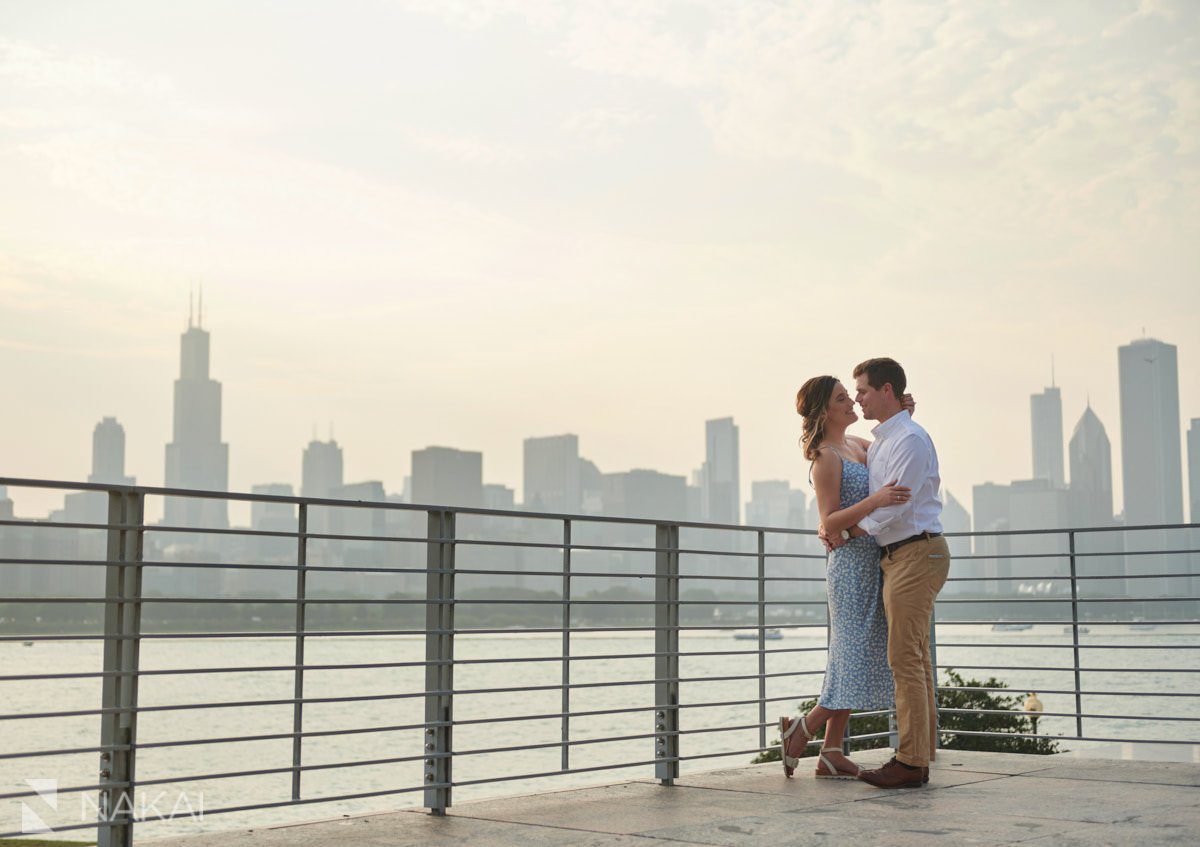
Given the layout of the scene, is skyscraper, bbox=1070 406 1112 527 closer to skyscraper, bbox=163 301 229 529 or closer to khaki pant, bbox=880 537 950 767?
skyscraper, bbox=163 301 229 529

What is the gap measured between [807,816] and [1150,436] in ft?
220

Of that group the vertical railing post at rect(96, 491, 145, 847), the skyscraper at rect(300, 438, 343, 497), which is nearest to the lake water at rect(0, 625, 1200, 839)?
the skyscraper at rect(300, 438, 343, 497)

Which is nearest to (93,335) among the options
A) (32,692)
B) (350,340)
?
(350,340)

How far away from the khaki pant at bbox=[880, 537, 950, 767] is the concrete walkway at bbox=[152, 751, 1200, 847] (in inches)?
Result: 9.7

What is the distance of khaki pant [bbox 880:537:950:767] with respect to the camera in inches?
190

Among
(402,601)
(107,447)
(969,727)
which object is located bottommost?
(969,727)

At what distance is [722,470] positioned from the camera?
236ft

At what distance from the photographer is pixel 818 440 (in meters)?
5.08

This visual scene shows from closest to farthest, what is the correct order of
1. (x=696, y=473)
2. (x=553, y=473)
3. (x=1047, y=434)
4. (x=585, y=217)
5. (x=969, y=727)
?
(x=969, y=727), (x=585, y=217), (x=1047, y=434), (x=696, y=473), (x=553, y=473)

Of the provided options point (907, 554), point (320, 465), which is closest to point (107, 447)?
point (320, 465)

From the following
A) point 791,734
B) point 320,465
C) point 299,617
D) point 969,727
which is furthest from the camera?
point 320,465

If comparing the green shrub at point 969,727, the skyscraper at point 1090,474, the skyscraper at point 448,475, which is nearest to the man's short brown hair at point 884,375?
the green shrub at point 969,727

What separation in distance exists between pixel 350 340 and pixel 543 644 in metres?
20.4

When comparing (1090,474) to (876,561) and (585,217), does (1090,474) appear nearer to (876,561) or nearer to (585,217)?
(585,217)
